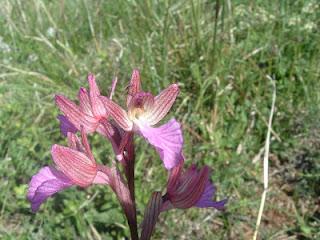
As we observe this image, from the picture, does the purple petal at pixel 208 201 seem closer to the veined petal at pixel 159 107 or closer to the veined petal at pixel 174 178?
the veined petal at pixel 174 178

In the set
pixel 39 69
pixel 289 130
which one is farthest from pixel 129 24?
pixel 289 130

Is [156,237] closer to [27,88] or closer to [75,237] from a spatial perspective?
[75,237]

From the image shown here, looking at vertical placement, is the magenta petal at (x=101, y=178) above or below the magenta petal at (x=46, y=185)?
below

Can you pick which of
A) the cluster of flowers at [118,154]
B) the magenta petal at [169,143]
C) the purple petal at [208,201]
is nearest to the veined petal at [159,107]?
the cluster of flowers at [118,154]

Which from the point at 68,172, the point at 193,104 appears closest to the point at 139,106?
the point at 68,172

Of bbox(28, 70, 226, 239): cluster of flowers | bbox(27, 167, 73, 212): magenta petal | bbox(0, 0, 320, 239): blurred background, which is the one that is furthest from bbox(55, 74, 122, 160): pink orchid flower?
bbox(0, 0, 320, 239): blurred background

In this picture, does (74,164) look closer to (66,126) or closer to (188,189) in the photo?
(66,126)

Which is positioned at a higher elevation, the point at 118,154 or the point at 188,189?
the point at 118,154
